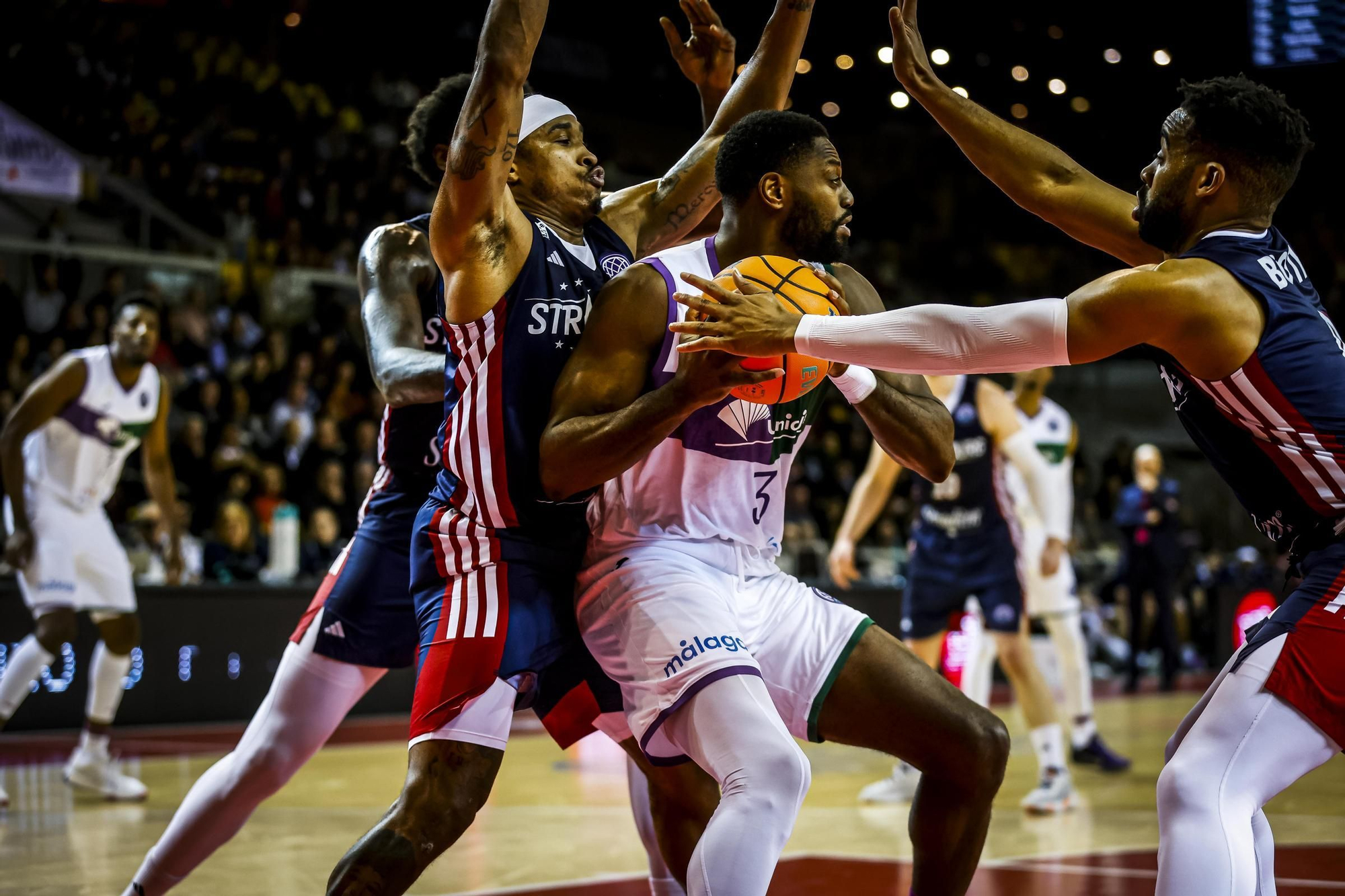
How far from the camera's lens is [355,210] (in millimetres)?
16672

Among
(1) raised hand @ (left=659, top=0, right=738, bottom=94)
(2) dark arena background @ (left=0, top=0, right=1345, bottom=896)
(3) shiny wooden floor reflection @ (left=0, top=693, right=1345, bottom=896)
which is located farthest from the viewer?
(2) dark arena background @ (left=0, top=0, right=1345, bottom=896)

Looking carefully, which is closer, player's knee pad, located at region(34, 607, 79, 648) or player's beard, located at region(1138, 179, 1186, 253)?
player's beard, located at region(1138, 179, 1186, 253)

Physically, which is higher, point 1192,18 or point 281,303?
point 1192,18

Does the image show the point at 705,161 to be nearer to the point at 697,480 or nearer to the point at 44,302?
the point at 697,480

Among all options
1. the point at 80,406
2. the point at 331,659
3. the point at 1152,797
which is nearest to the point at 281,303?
the point at 80,406

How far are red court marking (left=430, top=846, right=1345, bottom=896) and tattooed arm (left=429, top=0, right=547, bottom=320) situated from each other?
7.80 ft

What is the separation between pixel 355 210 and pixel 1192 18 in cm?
914

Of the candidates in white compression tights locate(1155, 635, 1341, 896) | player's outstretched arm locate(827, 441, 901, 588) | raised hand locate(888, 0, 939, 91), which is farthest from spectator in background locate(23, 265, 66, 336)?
white compression tights locate(1155, 635, 1341, 896)

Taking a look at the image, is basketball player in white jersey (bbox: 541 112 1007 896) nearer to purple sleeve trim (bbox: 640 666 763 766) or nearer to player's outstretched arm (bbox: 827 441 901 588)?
purple sleeve trim (bbox: 640 666 763 766)

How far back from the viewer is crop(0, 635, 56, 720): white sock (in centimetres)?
704

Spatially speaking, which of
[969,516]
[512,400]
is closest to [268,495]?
[969,516]

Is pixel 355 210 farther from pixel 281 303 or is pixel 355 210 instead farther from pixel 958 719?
pixel 958 719

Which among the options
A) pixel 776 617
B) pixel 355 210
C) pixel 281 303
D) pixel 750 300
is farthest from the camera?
pixel 355 210

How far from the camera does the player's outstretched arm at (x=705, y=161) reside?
4176mm
